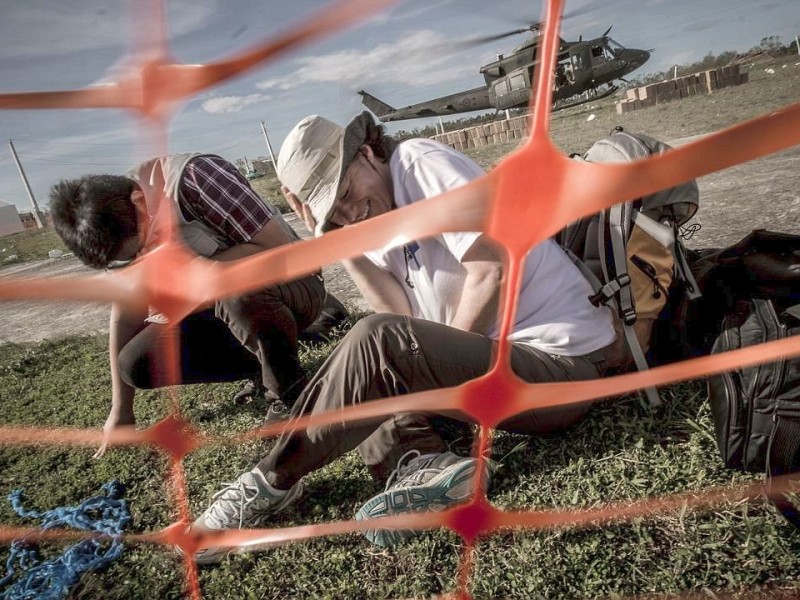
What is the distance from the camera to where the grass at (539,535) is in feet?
3.46

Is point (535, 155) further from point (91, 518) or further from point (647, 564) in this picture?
point (91, 518)

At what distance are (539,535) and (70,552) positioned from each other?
4.35 ft

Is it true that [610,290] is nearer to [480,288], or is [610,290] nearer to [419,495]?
[480,288]

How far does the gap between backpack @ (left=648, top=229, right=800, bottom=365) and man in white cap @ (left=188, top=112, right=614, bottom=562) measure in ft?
0.57

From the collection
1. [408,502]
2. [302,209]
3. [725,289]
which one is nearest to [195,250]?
[302,209]

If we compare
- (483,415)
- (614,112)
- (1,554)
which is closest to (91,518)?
(1,554)

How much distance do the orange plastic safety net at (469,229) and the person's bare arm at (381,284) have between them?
32 cm

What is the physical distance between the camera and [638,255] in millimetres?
1313

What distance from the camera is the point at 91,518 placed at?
5.34ft

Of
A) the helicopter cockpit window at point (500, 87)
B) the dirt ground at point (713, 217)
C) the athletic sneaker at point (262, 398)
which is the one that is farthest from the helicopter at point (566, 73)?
Answer: the athletic sneaker at point (262, 398)

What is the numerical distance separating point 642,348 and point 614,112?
13849 millimetres

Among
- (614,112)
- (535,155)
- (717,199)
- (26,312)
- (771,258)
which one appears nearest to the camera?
(535,155)

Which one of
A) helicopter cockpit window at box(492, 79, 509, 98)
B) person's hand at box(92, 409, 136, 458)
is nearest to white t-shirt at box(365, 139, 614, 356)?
person's hand at box(92, 409, 136, 458)

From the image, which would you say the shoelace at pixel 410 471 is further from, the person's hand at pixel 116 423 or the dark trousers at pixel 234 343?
the person's hand at pixel 116 423
